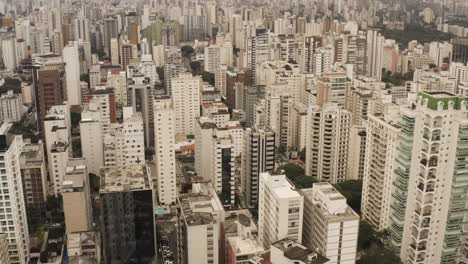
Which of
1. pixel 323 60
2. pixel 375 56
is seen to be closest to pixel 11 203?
pixel 323 60

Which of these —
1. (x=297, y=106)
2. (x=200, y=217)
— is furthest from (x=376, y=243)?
(x=297, y=106)

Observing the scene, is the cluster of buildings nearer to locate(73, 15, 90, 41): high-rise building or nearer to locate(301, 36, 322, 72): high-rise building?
locate(301, 36, 322, 72): high-rise building

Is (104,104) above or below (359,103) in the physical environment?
below

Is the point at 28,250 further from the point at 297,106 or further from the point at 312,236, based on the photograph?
the point at 297,106

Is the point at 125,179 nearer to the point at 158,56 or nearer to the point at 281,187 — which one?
the point at 281,187

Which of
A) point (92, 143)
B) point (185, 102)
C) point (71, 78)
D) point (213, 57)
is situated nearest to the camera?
point (92, 143)
